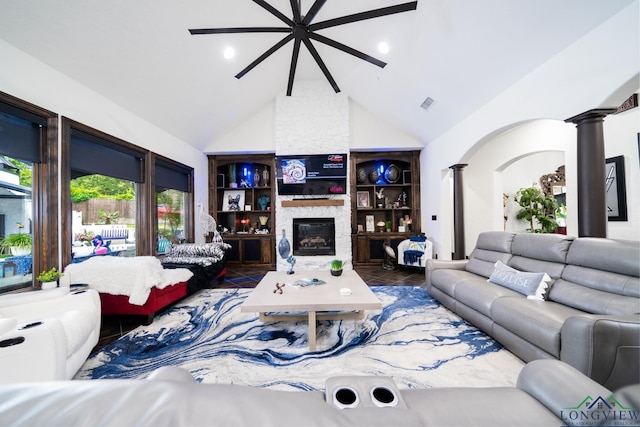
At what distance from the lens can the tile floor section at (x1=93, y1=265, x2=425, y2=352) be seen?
7.97 feet

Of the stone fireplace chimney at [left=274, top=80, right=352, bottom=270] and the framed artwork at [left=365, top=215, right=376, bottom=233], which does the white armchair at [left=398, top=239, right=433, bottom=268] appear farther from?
the stone fireplace chimney at [left=274, top=80, right=352, bottom=270]

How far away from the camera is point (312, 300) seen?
213 cm

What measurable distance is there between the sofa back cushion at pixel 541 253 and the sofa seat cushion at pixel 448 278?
454mm

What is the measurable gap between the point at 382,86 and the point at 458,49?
1497 mm

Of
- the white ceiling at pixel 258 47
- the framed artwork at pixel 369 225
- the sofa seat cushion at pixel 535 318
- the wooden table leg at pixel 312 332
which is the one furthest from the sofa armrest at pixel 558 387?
the framed artwork at pixel 369 225

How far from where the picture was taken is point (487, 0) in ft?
7.75

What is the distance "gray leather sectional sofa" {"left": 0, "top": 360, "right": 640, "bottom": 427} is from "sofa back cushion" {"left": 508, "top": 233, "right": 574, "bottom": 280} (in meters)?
2.09

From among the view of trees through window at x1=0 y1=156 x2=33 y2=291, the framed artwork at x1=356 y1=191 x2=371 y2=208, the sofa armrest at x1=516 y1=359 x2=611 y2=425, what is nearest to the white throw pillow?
the sofa armrest at x1=516 y1=359 x2=611 y2=425

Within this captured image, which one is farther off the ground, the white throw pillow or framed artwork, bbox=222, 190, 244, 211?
framed artwork, bbox=222, 190, 244, 211

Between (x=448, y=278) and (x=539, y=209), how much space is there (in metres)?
3.75

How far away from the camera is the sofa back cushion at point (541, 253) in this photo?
2.24 meters

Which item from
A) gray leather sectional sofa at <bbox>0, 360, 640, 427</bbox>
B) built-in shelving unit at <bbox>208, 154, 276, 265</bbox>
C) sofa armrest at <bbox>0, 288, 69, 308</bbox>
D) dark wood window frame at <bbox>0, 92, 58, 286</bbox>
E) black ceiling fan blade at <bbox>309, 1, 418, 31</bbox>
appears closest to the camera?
gray leather sectional sofa at <bbox>0, 360, 640, 427</bbox>

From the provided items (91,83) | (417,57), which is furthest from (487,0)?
(91,83)

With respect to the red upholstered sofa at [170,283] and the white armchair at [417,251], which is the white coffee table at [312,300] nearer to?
the red upholstered sofa at [170,283]
